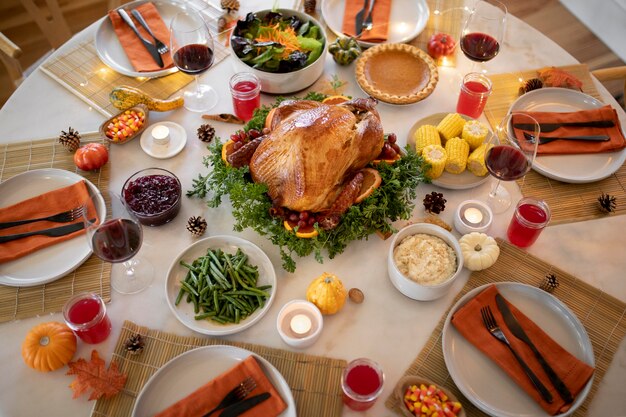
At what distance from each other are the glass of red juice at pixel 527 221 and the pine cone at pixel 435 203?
0.99ft

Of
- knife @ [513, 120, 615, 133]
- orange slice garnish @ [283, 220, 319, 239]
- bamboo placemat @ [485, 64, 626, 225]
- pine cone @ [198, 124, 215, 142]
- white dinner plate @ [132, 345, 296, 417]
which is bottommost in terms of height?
white dinner plate @ [132, 345, 296, 417]

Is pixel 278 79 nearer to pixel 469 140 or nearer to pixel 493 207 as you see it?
pixel 469 140

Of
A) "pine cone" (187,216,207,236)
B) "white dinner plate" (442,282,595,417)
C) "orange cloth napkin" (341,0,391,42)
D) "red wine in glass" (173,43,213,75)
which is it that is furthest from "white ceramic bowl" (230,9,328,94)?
"white dinner plate" (442,282,595,417)

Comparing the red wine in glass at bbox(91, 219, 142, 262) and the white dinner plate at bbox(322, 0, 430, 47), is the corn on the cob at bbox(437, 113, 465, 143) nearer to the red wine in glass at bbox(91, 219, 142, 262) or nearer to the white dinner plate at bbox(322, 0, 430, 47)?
the white dinner plate at bbox(322, 0, 430, 47)

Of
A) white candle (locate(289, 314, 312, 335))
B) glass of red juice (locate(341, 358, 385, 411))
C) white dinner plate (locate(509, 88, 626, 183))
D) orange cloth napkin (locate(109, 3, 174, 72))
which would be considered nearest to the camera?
glass of red juice (locate(341, 358, 385, 411))

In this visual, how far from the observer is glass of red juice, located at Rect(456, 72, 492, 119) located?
8.53ft

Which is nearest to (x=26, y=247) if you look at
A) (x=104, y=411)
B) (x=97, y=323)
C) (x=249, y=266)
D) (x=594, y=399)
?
(x=97, y=323)

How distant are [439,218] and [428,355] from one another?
0.65 metres

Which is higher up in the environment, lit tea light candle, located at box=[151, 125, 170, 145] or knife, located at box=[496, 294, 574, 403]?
lit tea light candle, located at box=[151, 125, 170, 145]

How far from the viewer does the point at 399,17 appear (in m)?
3.07

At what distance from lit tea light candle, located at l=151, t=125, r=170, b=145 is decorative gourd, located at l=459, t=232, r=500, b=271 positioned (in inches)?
58.3

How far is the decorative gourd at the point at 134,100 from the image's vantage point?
257 cm

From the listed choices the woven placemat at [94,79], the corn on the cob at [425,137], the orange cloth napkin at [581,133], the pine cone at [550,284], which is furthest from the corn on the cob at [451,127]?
the woven placemat at [94,79]

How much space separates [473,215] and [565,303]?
0.51 metres
